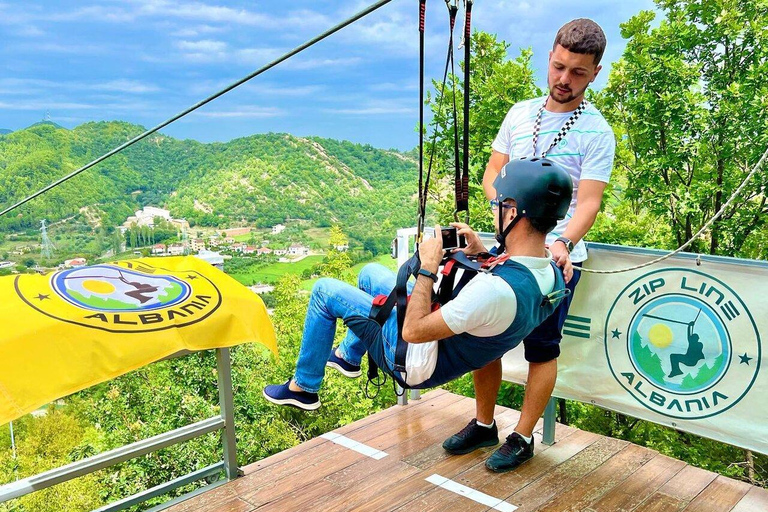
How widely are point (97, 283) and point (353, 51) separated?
76.0 m

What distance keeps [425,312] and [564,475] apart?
3.64 ft

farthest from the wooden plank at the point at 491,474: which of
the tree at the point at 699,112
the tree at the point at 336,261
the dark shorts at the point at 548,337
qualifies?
the tree at the point at 336,261

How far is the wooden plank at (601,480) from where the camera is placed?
2248 mm

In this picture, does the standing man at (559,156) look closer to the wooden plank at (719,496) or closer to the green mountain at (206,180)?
the wooden plank at (719,496)

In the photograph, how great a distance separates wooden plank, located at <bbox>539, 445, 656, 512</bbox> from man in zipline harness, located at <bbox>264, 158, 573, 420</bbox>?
2.28ft

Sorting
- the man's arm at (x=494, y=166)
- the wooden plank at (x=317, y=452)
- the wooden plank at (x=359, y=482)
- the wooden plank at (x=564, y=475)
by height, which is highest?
the man's arm at (x=494, y=166)

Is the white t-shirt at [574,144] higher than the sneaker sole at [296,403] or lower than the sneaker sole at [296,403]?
higher

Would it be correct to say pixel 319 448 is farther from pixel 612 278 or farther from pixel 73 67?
pixel 73 67

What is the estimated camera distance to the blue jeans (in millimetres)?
2049

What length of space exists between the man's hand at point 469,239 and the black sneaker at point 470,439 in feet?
3.12

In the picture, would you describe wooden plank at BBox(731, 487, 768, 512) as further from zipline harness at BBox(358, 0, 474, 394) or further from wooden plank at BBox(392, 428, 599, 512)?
zipline harness at BBox(358, 0, 474, 394)

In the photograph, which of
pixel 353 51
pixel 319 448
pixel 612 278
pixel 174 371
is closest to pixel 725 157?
pixel 612 278

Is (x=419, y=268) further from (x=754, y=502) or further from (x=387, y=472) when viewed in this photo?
(x=754, y=502)

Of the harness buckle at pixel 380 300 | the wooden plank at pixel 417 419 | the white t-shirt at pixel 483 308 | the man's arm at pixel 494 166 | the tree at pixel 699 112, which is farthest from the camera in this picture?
the tree at pixel 699 112
